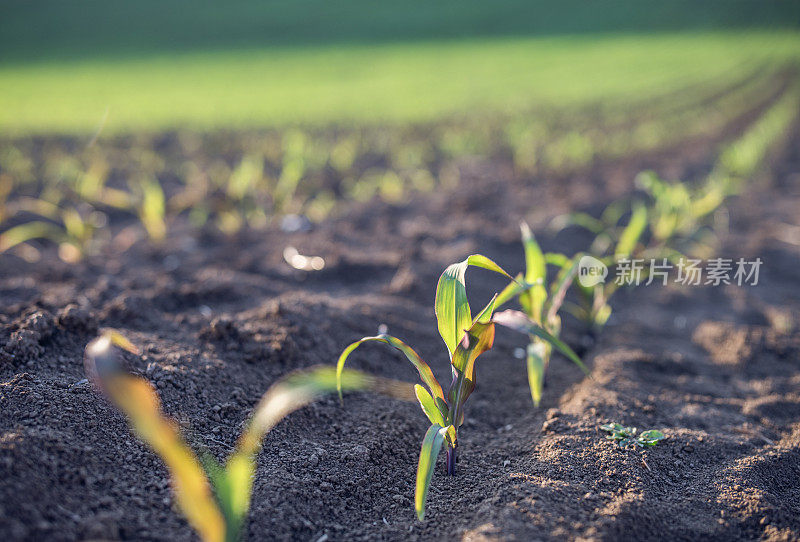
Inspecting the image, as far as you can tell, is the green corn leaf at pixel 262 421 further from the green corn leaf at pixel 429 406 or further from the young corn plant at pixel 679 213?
the young corn plant at pixel 679 213

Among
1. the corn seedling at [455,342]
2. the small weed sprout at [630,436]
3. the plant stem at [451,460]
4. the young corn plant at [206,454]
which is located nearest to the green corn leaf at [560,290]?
the small weed sprout at [630,436]

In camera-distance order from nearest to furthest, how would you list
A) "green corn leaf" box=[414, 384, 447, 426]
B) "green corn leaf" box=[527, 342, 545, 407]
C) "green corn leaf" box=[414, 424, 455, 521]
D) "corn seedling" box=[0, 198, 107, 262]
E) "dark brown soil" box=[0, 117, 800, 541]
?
"green corn leaf" box=[414, 424, 455, 521], "dark brown soil" box=[0, 117, 800, 541], "green corn leaf" box=[414, 384, 447, 426], "green corn leaf" box=[527, 342, 545, 407], "corn seedling" box=[0, 198, 107, 262]

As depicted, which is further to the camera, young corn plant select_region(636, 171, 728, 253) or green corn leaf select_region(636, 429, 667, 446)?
young corn plant select_region(636, 171, 728, 253)

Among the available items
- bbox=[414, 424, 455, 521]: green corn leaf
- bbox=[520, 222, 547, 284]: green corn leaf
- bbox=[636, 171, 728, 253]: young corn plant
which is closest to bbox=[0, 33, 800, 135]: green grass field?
bbox=[636, 171, 728, 253]: young corn plant

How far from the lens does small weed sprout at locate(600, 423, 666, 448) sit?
170 centimetres

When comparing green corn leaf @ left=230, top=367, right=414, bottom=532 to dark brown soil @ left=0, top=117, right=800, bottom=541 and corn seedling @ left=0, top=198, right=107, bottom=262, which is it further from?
corn seedling @ left=0, top=198, right=107, bottom=262

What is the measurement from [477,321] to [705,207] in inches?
101

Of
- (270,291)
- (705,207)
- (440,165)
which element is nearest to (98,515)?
(270,291)

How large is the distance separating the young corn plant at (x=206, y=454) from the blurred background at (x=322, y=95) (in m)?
2.22

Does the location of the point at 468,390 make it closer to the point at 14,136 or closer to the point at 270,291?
the point at 270,291

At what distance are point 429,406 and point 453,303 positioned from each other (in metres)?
0.31

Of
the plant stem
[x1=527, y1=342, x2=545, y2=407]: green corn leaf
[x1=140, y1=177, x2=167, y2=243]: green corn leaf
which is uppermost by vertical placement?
[x1=140, y1=177, x2=167, y2=243]: green corn leaf

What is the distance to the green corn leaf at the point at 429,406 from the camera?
1.50m

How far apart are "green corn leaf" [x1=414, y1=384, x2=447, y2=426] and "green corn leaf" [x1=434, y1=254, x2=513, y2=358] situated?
5.7 inches
